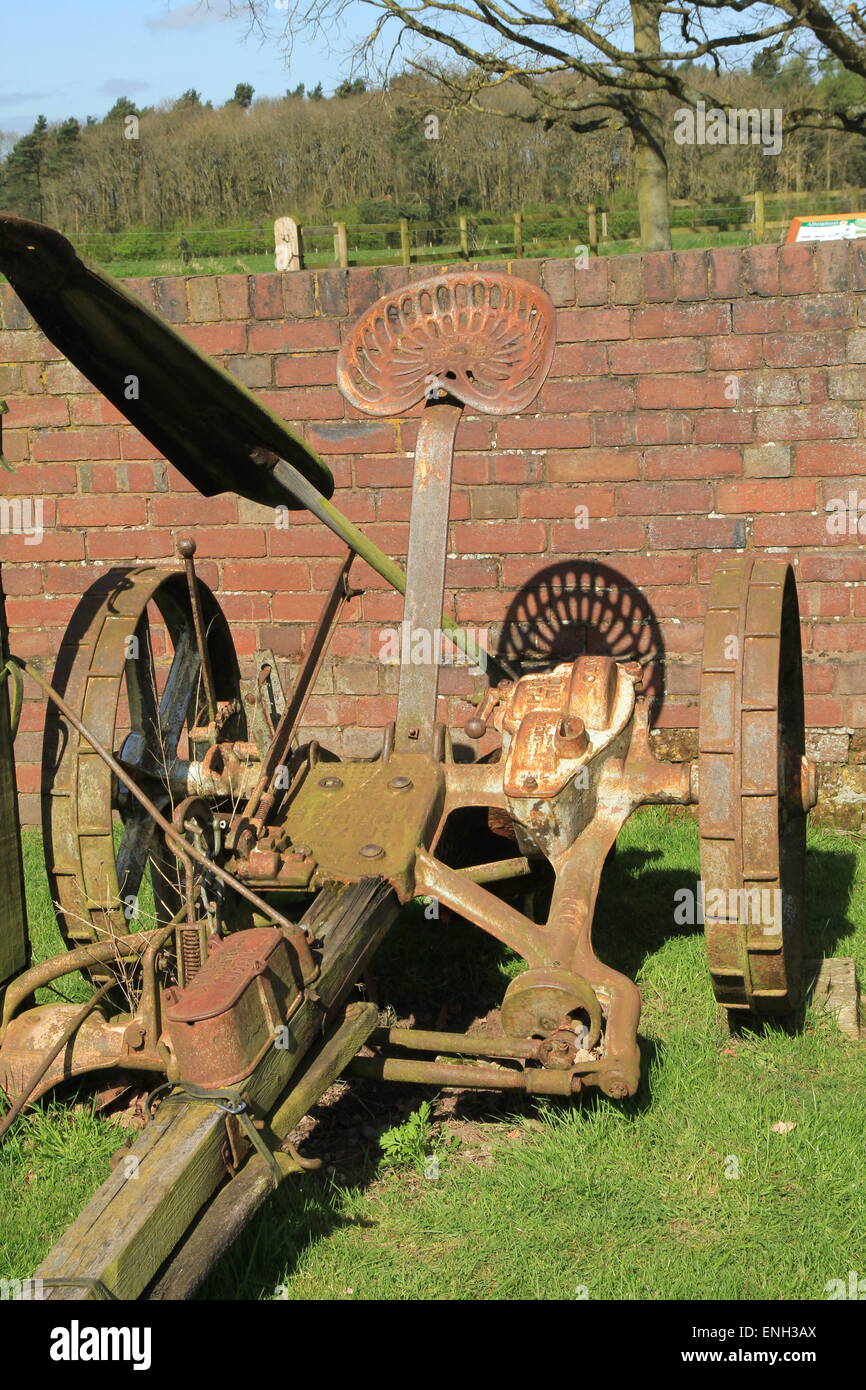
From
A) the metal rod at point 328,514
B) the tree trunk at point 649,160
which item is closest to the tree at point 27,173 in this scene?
the tree trunk at point 649,160

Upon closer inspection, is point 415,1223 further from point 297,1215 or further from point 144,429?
point 144,429

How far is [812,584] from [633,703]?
189 centimetres

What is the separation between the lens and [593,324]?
5.14 metres

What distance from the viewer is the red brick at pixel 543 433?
5199mm

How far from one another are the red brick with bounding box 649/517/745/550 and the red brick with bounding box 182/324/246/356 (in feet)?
6.08

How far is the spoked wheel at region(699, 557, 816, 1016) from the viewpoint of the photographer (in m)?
2.96

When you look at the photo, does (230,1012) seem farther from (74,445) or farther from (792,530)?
(74,445)

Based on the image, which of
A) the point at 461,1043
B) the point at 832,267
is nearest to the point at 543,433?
the point at 832,267

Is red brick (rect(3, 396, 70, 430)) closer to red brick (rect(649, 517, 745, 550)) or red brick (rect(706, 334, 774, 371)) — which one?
red brick (rect(649, 517, 745, 550))

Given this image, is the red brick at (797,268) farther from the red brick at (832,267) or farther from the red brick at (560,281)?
the red brick at (560,281)

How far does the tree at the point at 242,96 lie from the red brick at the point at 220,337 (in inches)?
881

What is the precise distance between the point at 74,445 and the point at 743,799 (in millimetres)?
3685

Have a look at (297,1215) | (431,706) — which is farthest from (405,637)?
(297,1215)
